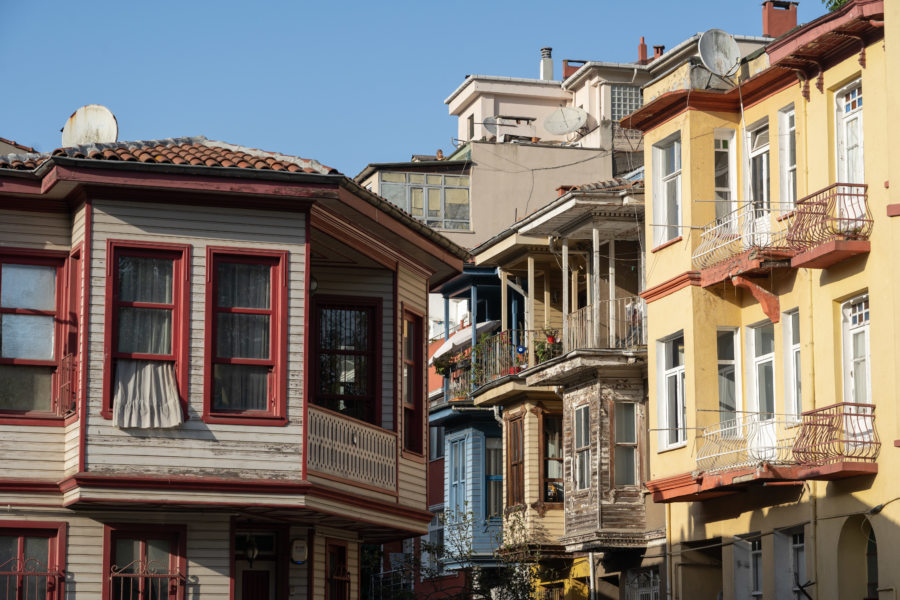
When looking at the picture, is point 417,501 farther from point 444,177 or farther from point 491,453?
point 444,177

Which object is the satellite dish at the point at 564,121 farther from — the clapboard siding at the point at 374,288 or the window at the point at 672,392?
the clapboard siding at the point at 374,288

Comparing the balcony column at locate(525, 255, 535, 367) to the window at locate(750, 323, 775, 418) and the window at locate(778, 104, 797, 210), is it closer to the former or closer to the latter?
the window at locate(750, 323, 775, 418)

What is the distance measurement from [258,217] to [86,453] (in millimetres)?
4005

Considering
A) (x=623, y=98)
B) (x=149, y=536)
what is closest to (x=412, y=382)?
(x=149, y=536)

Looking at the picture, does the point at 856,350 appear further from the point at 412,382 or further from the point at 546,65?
the point at 546,65

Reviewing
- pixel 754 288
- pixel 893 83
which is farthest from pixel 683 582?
pixel 893 83

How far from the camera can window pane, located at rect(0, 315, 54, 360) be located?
22.8 m

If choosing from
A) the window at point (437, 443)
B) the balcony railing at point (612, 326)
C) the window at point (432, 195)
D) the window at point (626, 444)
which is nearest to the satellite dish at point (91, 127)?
the balcony railing at point (612, 326)

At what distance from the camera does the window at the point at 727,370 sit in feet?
98.4

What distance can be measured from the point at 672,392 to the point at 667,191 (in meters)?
3.90

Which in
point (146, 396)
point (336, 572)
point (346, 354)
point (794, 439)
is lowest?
point (336, 572)

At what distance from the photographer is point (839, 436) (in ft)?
83.5

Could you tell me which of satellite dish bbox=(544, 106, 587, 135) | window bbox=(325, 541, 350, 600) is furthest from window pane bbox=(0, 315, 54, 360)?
satellite dish bbox=(544, 106, 587, 135)

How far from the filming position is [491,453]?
155 ft
